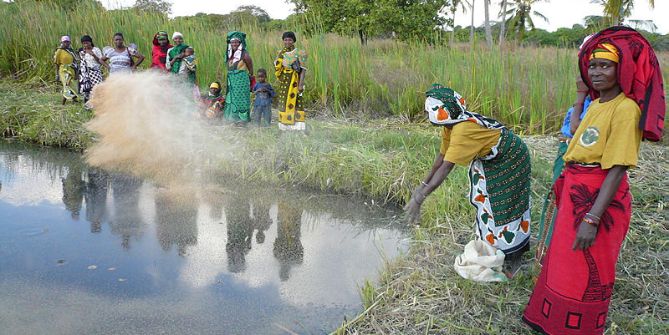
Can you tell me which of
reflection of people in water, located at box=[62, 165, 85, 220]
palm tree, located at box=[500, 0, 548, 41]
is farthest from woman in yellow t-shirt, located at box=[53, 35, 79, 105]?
palm tree, located at box=[500, 0, 548, 41]

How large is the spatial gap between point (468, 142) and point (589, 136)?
2.20ft

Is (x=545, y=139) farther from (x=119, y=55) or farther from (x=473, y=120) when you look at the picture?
(x=119, y=55)

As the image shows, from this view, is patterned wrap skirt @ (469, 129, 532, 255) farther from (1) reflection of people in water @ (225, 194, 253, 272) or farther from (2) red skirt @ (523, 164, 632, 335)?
(1) reflection of people in water @ (225, 194, 253, 272)

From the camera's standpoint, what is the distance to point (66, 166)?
19.4 feet

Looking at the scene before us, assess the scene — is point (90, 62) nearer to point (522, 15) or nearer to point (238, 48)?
point (238, 48)

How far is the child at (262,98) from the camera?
660cm

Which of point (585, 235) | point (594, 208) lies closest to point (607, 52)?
point (594, 208)

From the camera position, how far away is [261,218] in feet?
14.6

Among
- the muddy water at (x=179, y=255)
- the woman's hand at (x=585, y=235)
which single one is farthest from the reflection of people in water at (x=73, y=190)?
the woman's hand at (x=585, y=235)

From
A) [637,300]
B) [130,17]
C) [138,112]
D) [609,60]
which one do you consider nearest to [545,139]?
[637,300]

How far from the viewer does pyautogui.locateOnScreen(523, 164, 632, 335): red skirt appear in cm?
203

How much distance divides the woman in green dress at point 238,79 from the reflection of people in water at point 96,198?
6.17ft

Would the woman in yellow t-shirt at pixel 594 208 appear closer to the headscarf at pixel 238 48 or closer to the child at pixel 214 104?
the headscarf at pixel 238 48

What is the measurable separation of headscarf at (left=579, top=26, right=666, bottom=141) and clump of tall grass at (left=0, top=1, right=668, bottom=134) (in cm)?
428
